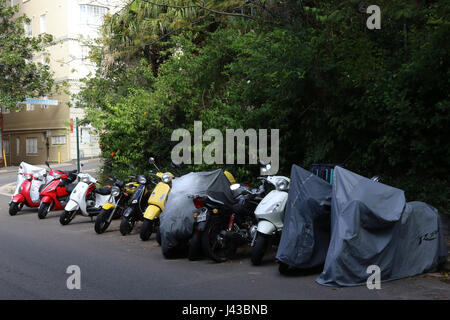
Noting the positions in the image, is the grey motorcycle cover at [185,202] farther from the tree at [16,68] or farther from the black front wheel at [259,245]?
the tree at [16,68]

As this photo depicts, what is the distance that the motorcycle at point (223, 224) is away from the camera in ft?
25.5

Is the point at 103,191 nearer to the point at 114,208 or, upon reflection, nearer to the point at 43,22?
the point at 114,208

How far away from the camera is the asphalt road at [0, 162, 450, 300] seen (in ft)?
19.7

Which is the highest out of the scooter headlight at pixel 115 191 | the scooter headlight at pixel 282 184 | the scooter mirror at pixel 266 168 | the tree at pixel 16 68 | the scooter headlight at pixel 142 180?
the tree at pixel 16 68

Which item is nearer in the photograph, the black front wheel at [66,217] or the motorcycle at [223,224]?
the motorcycle at [223,224]

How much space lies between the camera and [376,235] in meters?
6.34

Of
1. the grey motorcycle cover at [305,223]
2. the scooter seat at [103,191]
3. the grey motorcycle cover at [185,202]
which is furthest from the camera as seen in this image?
the scooter seat at [103,191]

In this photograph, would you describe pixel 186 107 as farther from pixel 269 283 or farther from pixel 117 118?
pixel 269 283

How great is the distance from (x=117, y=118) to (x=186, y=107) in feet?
6.76

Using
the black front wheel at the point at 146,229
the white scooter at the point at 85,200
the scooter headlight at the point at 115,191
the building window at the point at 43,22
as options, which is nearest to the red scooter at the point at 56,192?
the white scooter at the point at 85,200

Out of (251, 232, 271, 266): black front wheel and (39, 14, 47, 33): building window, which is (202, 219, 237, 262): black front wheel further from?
(39, 14, 47, 33): building window

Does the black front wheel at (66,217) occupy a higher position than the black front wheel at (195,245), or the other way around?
the black front wheel at (195,245)

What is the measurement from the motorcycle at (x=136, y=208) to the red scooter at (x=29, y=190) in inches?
190

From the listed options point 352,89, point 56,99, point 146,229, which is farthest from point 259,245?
point 56,99
